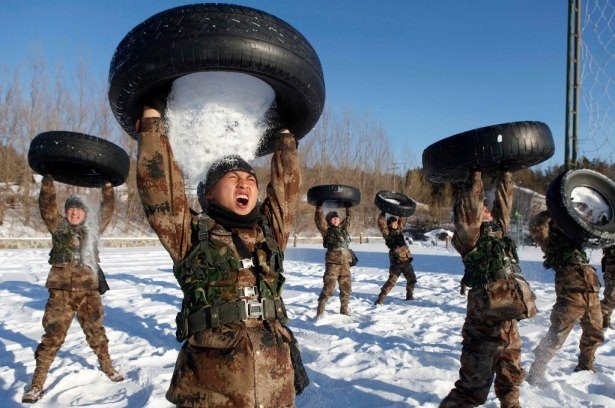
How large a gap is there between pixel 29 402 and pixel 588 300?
19.7ft

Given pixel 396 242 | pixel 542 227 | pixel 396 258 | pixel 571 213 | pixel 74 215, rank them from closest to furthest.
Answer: pixel 571 213, pixel 74 215, pixel 542 227, pixel 396 258, pixel 396 242

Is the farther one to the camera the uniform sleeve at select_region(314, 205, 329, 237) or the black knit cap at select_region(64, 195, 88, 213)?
the uniform sleeve at select_region(314, 205, 329, 237)

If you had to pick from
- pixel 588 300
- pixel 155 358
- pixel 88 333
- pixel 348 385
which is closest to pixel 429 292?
pixel 588 300

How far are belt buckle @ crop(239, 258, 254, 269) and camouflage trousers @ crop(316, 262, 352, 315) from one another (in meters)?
5.56

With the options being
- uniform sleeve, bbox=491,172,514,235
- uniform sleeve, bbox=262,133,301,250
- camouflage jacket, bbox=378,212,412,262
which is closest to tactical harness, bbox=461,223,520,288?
uniform sleeve, bbox=491,172,514,235

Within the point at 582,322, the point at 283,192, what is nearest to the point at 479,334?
the point at 582,322

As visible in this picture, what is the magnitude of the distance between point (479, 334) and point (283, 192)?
2236mm

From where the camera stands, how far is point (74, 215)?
483 cm

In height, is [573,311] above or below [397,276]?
above

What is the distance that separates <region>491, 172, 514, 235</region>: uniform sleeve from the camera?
3910 mm

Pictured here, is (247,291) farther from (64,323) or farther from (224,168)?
(64,323)

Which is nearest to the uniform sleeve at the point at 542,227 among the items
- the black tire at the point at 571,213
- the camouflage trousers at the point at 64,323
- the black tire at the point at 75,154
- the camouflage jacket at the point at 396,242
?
the black tire at the point at 571,213

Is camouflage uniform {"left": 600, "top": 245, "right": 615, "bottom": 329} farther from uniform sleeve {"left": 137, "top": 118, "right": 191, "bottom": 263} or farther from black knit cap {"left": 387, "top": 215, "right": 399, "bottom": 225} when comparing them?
uniform sleeve {"left": 137, "top": 118, "right": 191, "bottom": 263}

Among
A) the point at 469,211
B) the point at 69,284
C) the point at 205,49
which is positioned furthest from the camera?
the point at 69,284
